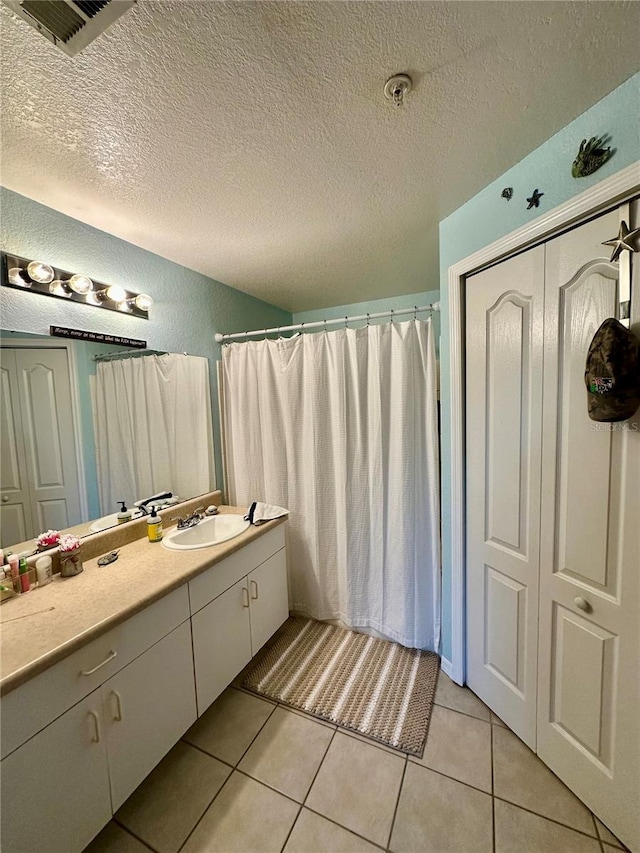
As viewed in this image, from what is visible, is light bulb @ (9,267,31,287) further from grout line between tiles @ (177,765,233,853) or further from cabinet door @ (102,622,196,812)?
grout line between tiles @ (177,765,233,853)

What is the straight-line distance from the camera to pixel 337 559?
206cm

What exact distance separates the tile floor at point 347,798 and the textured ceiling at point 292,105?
242 cm

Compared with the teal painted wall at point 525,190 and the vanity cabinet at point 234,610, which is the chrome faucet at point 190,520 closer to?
the vanity cabinet at point 234,610

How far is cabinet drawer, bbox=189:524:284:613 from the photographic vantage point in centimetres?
137

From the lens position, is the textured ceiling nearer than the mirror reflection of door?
Yes

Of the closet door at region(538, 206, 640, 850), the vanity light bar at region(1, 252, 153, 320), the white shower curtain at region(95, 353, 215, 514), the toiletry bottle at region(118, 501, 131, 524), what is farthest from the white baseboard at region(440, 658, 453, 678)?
the vanity light bar at region(1, 252, 153, 320)

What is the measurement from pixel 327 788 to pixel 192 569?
100cm

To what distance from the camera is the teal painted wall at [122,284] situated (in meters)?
1.28

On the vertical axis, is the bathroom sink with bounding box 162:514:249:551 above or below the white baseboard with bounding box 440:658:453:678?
above

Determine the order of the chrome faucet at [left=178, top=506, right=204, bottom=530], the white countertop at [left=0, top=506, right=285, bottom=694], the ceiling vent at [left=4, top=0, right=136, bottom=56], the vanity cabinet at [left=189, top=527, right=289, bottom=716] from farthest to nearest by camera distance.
A: 1. the chrome faucet at [left=178, top=506, right=204, bottom=530]
2. the vanity cabinet at [left=189, top=527, right=289, bottom=716]
3. the white countertop at [left=0, top=506, right=285, bottom=694]
4. the ceiling vent at [left=4, top=0, right=136, bottom=56]

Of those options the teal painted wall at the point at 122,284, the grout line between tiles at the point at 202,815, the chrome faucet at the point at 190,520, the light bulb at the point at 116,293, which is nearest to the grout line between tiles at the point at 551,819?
the grout line between tiles at the point at 202,815

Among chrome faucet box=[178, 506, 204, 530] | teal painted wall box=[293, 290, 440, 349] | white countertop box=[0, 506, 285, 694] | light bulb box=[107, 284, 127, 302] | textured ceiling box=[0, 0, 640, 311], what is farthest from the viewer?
teal painted wall box=[293, 290, 440, 349]

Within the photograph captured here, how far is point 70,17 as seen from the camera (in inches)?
26.6

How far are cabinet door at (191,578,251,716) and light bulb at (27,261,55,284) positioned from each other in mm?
1599
